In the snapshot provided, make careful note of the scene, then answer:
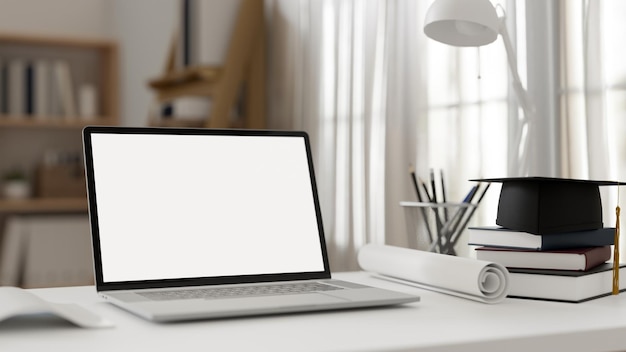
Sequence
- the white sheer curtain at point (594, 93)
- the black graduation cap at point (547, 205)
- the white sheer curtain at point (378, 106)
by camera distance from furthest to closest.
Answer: the white sheer curtain at point (378, 106)
the white sheer curtain at point (594, 93)
the black graduation cap at point (547, 205)

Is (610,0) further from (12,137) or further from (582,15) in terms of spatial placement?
(12,137)

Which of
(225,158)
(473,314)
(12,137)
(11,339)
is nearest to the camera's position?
(11,339)

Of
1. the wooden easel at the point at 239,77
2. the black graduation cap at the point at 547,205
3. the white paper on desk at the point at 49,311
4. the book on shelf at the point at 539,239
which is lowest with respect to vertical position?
the white paper on desk at the point at 49,311

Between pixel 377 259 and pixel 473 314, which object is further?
pixel 377 259

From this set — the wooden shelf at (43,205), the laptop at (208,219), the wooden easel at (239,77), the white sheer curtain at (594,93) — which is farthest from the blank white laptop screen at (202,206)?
the wooden shelf at (43,205)

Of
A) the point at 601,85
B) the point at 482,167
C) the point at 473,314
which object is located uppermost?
the point at 601,85

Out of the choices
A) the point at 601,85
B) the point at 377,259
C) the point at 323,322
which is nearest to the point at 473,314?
the point at 323,322

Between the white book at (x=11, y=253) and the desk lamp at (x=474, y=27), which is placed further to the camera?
the white book at (x=11, y=253)

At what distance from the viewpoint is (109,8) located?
3.97 meters

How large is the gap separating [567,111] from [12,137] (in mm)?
2835

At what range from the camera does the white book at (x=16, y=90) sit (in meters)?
3.46

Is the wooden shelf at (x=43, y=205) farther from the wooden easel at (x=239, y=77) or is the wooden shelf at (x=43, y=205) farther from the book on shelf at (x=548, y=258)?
the book on shelf at (x=548, y=258)

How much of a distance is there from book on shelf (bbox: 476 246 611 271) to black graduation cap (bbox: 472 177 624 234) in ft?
0.11

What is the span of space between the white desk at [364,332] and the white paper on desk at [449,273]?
0.12 feet
